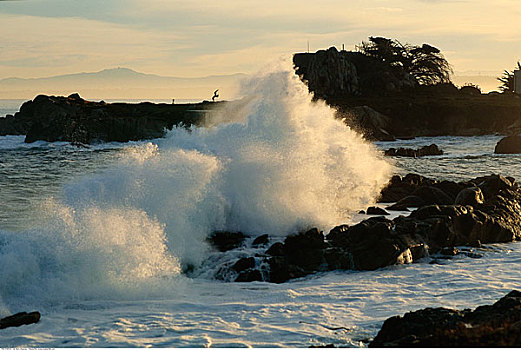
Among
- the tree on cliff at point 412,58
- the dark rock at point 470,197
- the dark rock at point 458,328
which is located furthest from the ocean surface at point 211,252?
the tree on cliff at point 412,58

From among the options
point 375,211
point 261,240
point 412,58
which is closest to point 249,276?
point 261,240

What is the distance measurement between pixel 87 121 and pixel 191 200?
42.7 m

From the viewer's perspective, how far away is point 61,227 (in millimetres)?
11000

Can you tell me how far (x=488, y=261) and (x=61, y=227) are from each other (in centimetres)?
744

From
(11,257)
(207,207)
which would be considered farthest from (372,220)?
(11,257)

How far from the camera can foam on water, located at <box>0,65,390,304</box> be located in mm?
9945

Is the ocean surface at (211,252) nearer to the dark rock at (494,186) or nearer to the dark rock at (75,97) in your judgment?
the dark rock at (494,186)

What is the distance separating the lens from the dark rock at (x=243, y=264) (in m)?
10.7

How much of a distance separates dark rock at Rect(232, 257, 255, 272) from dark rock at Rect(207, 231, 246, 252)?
1.15 metres

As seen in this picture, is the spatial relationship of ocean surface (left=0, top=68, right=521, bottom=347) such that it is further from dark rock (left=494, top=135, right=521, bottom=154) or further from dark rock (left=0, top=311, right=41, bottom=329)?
dark rock (left=494, top=135, right=521, bottom=154)

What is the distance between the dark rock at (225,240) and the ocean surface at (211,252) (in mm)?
279

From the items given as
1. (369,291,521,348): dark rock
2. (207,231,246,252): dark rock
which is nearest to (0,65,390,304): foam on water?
(207,231,246,252): dark rock

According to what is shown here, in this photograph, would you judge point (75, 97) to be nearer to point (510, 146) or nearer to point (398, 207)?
point (510, 146)

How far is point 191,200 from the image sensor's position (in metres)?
13.4
